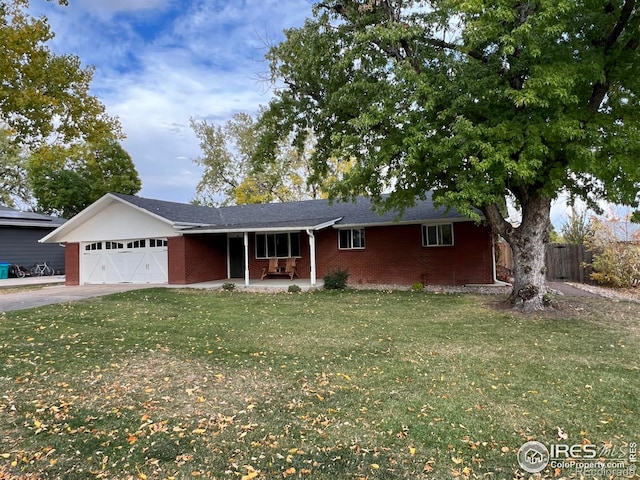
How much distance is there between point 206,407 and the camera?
4.45m

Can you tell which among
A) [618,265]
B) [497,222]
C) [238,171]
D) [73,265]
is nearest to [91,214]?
[73,265]

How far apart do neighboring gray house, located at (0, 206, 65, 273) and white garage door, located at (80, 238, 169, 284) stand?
7.83 meters

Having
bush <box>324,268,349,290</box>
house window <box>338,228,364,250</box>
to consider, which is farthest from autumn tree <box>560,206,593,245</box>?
bush <box>324,268,349,290</box>

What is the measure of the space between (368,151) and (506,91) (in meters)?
3.71

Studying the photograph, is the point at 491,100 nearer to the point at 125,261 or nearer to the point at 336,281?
the point at 336,281

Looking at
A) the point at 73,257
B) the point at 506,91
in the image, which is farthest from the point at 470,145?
the point at 73,257

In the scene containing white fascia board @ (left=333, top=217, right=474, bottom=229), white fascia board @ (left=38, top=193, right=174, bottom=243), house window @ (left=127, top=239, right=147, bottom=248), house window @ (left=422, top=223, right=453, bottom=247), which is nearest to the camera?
white fascia board @ (left=333, top=217, right=474, bottom=229)

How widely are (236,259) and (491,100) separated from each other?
13.5m

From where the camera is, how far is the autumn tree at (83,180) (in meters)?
32.8

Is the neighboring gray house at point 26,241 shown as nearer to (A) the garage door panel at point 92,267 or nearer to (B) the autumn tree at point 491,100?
(A) the garage door panel at point 92,267

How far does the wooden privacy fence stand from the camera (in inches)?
635

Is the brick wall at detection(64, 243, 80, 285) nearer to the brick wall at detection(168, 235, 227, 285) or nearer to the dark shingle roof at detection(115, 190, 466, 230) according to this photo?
the dark shingle roof at detection(115, 190, 466, 230)

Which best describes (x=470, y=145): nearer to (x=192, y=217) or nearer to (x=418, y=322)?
(x=418, y=322)

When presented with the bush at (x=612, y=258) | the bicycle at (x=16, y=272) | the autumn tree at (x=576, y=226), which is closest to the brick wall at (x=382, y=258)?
the bush at (x=612, y=258)
